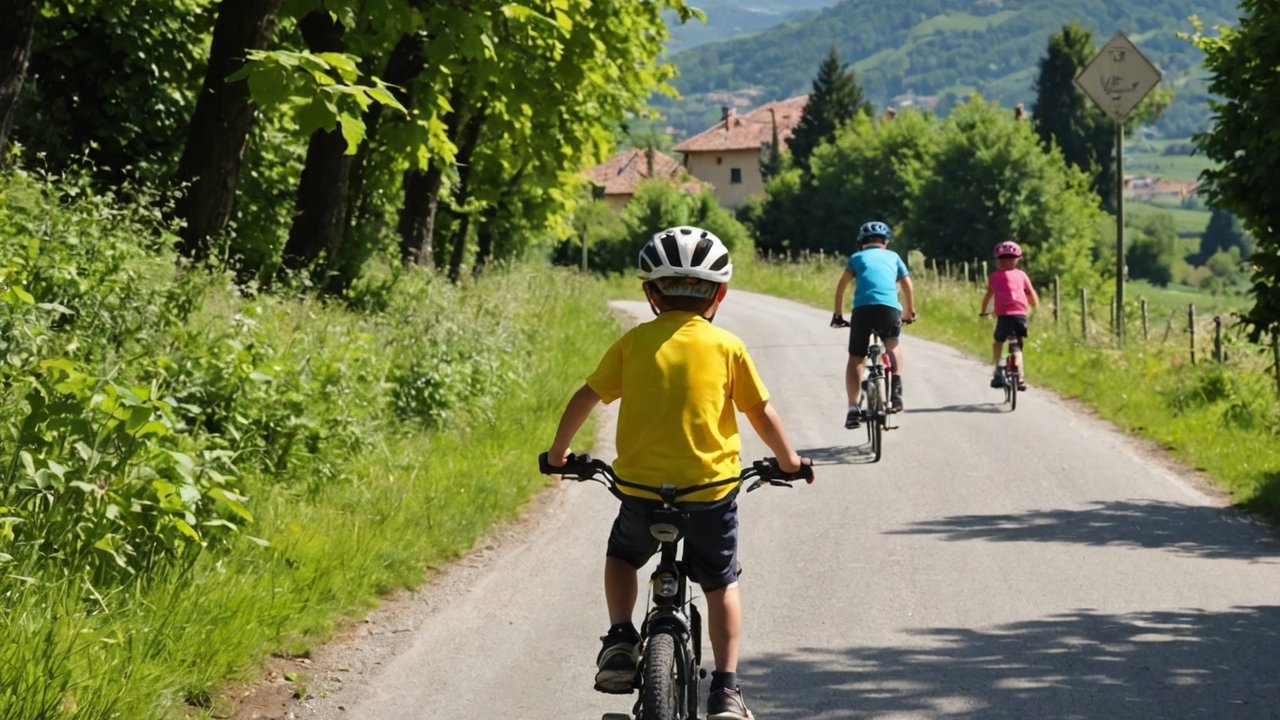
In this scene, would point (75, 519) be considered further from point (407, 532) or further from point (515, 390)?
point (515, 390)

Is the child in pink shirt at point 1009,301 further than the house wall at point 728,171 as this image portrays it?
No

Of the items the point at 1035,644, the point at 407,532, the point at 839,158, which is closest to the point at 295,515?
the point at 407,532

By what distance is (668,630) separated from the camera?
5.28 metres

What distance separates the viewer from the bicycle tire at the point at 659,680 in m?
5.06

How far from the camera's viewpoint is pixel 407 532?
9602mm

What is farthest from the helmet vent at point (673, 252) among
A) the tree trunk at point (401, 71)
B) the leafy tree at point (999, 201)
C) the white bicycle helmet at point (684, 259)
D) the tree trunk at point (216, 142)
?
the leafy tree at point (999, 201)

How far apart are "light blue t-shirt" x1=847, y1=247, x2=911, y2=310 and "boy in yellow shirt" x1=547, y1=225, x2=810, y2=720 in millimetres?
9153

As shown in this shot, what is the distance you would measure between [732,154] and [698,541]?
517ft

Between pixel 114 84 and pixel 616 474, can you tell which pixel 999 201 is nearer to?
pixel 114 84

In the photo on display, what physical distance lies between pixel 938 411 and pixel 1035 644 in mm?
10492

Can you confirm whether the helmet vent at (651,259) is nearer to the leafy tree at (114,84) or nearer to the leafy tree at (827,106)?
the leafy tree at (114,84)

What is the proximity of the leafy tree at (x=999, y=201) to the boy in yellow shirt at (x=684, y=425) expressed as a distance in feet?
227

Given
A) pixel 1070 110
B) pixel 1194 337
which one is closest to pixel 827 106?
pixel 1070 110

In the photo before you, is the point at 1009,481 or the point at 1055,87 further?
the point at 1055,87
